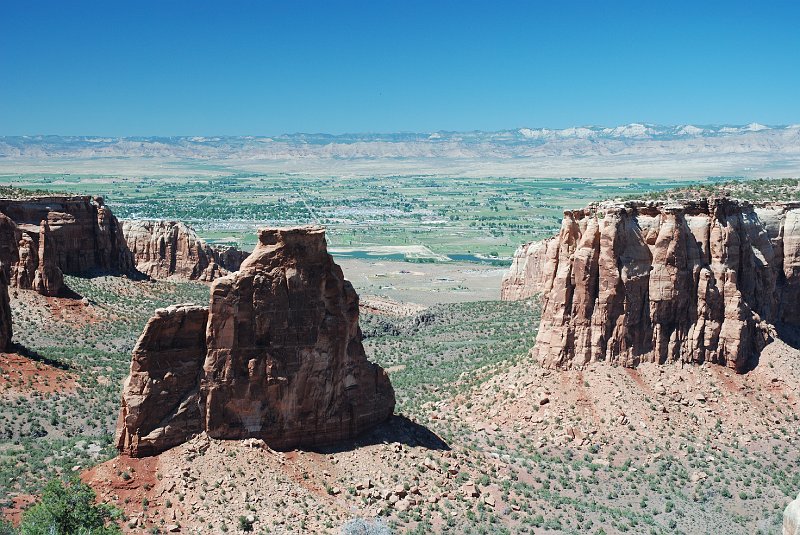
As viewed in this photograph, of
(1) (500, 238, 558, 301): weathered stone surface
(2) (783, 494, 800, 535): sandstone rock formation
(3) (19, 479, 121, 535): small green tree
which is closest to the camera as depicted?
(2) (783, 494, 800, 535): sandstone rock formation

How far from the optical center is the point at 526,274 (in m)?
84.8

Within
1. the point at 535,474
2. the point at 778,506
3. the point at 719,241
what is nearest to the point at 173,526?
the point at 535,474

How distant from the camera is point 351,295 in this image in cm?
3709

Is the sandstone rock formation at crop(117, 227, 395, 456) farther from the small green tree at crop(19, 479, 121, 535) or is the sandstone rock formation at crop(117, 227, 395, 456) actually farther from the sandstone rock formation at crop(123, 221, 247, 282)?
the sandstone rock formation at crop(123, 221, 247, 282)

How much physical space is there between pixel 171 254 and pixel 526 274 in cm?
3412

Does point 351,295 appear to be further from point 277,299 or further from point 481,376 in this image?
point 481,376

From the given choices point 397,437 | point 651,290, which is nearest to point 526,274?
point 651,290

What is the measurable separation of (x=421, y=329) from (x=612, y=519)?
40654 mm

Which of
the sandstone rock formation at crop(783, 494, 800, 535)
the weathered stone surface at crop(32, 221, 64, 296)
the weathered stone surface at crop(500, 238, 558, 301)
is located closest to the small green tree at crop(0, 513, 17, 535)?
the sandstone rock formation at crop(783, 494, 800, 535)

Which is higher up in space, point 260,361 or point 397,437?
point 260,361

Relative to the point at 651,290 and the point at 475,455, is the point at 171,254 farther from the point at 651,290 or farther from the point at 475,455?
the point at 475,455

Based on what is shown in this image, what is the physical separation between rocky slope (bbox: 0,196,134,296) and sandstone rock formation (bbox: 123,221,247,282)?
7983 mm

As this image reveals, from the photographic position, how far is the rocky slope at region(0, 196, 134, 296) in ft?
231

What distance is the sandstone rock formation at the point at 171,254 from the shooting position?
320 ft
